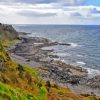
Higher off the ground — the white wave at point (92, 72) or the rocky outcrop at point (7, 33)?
the rocky outcrop at point (7, 33)

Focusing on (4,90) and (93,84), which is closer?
(4,90)

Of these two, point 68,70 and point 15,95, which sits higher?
point 15,95

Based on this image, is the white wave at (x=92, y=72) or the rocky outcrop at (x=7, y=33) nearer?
the white wave at (x=92, y=72)

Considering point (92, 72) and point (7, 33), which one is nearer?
point (92, 72)

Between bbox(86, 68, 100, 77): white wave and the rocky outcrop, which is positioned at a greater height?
the rocky outcrop

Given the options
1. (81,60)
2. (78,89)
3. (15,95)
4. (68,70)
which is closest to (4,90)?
(15,95)

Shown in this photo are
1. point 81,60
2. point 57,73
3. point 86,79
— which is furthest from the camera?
point 81,60

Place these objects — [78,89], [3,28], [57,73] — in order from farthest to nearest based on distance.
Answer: [3,28] < [57,73] < [78,89]

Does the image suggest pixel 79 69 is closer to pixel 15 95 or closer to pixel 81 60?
pixel 81 60

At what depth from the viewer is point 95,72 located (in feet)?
262

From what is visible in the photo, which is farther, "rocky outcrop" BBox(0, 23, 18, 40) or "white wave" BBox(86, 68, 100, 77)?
"rocky outcrop" BBox(0, 23, 18, 40)

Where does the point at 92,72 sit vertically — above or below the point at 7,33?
below

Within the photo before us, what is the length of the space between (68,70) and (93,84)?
15097mm

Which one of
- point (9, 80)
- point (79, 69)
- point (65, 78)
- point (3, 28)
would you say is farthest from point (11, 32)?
point (9, 80)
